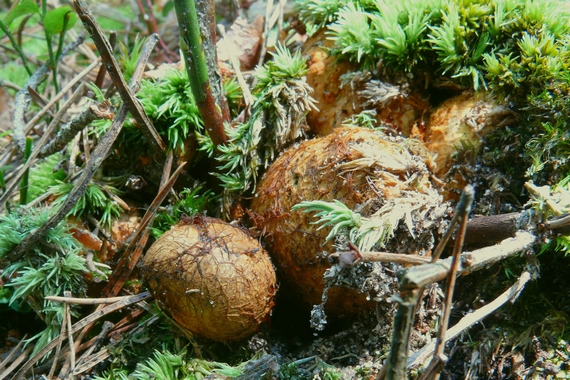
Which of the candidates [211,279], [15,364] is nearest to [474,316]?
[211,279]

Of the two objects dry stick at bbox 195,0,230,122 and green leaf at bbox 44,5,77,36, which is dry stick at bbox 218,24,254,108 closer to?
dry stick at bbox 195,0,230,122

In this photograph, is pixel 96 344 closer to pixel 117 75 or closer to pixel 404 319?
pixel 117 75

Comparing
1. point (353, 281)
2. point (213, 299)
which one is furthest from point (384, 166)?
point (213, 299)

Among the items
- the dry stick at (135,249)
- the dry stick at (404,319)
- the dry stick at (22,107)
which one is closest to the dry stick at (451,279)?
the dry stick at (404,319)

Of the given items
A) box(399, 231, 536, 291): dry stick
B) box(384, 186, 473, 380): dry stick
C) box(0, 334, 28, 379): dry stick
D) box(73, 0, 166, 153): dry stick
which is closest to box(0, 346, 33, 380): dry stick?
box(0, 334, 28, 379): dry stick

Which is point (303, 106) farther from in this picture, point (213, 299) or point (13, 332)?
point (13, 332)

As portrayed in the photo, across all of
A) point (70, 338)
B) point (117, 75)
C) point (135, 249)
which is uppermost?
point (117, 75)
